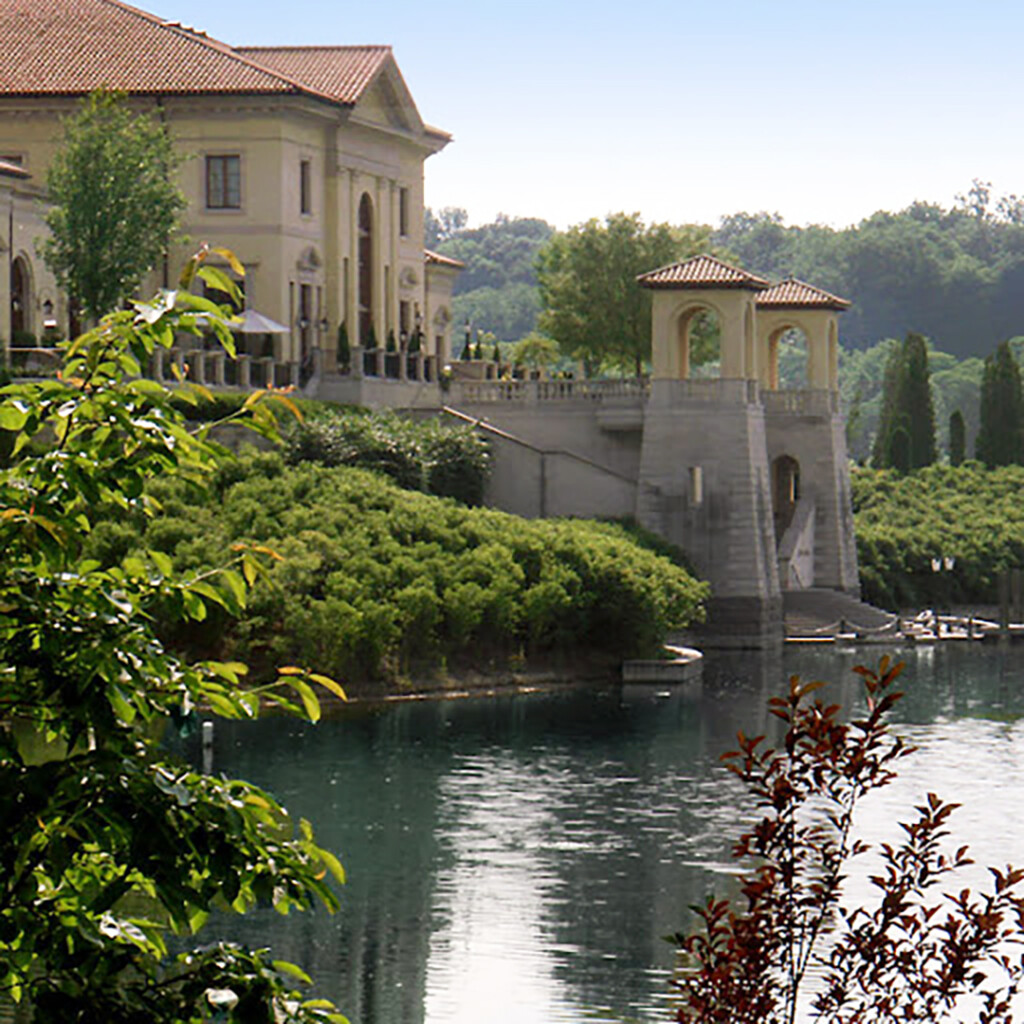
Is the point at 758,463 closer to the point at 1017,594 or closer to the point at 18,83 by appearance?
the point at 1017,594

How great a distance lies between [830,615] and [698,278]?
12.6 m

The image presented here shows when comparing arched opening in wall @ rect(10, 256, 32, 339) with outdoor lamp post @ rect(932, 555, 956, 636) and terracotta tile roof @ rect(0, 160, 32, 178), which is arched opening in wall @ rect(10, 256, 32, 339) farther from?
outdoor lamp post @ rect(932, 555, 956, 636)

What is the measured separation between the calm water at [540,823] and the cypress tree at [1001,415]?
139 ft

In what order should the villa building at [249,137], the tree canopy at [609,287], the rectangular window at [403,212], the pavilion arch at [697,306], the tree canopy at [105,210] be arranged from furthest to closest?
the tree canopy at [609,287] → the rectangular window at [403,212] → the pavilion arch at [697,306] → the villa building at [249,137] → the tree canopy at [105,210]

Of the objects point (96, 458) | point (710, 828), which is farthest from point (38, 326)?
point (96, 458)

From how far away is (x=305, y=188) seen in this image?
264ft

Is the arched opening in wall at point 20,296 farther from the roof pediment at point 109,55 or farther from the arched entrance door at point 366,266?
the arched entrance door at point 366,266

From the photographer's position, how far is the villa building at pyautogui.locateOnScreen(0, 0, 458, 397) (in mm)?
76875

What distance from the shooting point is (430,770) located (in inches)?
1902

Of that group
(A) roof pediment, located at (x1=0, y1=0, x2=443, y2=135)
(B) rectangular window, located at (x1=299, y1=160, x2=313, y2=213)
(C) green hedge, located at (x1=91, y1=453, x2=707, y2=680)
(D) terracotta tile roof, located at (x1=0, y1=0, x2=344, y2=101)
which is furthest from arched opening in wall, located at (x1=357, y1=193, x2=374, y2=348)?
(C) green hedge, located at (x1=91, y1=453, x2=707, y2=680)

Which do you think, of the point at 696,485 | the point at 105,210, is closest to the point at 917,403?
the point at 696,485

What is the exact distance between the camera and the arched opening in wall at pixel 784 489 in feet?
285

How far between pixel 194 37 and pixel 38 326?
47.5ft

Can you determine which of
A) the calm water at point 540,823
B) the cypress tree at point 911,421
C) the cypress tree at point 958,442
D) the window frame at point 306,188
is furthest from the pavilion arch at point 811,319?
the cypress tree at point 958,442
